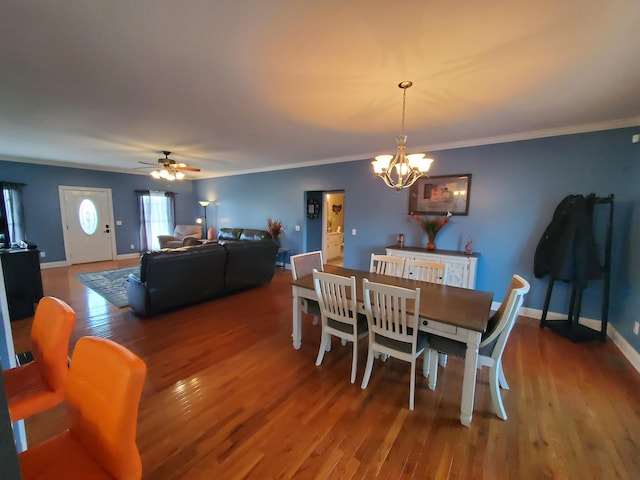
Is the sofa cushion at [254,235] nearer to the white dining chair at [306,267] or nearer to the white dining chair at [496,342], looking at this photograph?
the white dining chair at [306,267]

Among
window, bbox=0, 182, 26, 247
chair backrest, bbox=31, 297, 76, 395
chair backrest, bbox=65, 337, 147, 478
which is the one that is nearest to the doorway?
chair backrest, bbox=31, 297, 76, 395

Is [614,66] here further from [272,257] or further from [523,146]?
[272,257]

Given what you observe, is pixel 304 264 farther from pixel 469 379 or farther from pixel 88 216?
pixel 88 216

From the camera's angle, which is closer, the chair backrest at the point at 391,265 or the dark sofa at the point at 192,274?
the chair backrest at the point at 391,265

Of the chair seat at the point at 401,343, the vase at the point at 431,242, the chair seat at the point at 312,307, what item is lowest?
the chair seat at the point at 401,343

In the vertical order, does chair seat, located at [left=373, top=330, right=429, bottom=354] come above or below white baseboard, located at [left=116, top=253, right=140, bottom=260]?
above

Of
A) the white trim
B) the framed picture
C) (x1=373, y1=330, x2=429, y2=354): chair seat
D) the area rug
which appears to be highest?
the framed picture

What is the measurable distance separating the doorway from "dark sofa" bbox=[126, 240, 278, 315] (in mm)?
2154

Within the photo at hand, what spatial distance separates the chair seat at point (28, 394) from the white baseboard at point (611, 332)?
14.8 feet

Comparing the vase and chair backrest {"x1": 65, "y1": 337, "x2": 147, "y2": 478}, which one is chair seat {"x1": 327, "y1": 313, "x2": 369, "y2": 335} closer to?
chair backrest {"x1": 65, "y1": 337, "x2": 147, "y2": 478}

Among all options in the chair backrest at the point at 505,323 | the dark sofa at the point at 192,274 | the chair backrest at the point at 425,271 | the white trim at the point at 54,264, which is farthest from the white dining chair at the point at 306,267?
the white trim at the point at 54,264

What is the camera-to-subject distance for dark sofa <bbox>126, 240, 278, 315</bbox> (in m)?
3.38

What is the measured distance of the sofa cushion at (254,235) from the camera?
6.50 meters

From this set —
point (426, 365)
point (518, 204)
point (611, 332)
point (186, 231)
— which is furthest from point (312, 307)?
point (186, 231)
